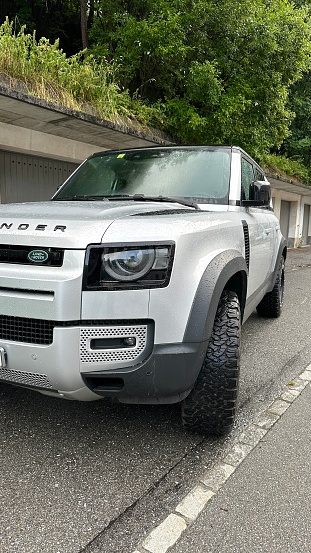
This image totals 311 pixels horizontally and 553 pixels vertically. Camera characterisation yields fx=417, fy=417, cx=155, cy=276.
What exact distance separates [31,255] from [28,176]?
639 cm

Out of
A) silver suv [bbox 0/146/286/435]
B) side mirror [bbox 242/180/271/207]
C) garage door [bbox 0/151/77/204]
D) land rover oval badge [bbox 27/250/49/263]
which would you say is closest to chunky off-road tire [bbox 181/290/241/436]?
silver suv [bbox 0/146/286/435]

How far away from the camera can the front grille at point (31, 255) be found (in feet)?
6.33

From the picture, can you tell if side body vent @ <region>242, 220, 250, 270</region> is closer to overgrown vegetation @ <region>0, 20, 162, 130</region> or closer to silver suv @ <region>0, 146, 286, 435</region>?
silver suv @ <region>0, 146, 286, 435</region>

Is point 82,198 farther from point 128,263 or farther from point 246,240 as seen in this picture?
point 128,263

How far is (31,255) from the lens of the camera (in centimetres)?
197

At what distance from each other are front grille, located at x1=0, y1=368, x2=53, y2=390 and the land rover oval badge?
545mm

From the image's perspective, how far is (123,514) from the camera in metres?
1.92

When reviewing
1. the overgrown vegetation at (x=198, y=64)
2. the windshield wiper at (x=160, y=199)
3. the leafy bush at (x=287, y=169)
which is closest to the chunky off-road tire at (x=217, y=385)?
the windshield wiper at (x=160, y=199)

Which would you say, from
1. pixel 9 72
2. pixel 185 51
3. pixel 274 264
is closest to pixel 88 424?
pixel 274 264

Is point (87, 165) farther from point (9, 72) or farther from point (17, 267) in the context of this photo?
point (9, 72)

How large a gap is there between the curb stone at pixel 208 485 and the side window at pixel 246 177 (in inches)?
65.1

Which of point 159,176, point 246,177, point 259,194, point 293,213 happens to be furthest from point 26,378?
point 293,213

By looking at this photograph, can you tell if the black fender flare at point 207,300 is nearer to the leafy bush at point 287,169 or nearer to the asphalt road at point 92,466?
the asphalt road at point 92,466

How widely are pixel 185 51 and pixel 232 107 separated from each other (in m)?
1.69
